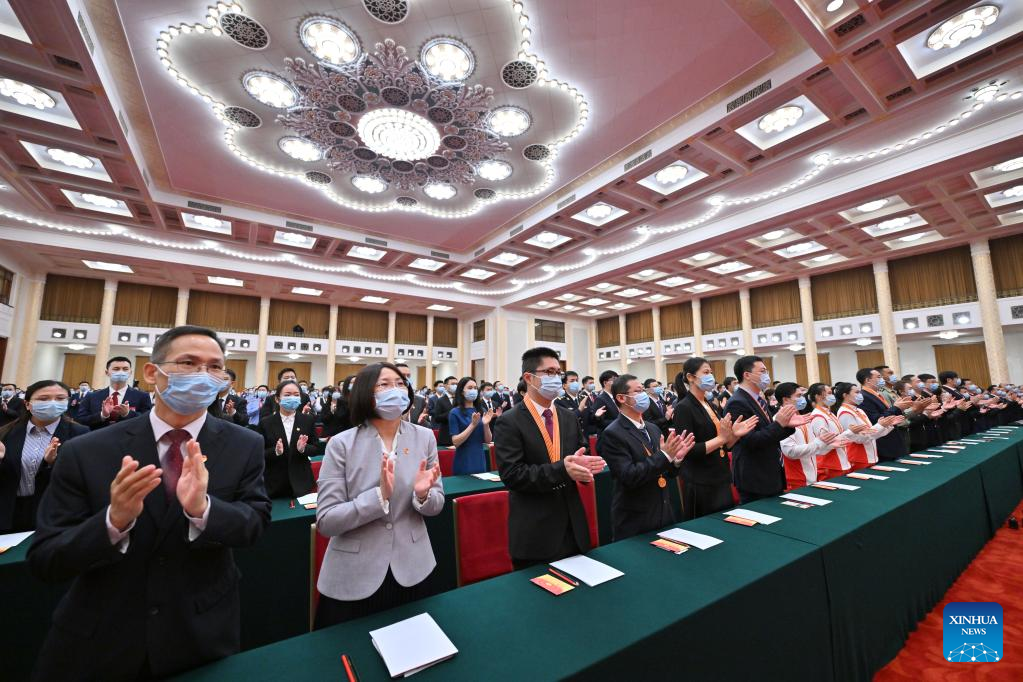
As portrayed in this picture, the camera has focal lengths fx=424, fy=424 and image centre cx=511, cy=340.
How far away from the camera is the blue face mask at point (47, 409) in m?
2.85

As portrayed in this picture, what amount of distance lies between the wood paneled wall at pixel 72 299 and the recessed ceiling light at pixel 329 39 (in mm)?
14529

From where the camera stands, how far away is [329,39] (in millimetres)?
6262

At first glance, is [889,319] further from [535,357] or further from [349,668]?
[349,668]

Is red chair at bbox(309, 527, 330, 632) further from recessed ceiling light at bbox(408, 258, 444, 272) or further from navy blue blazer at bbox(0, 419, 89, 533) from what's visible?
recessed ceiling light at bbox(408, 258, 444, 272)

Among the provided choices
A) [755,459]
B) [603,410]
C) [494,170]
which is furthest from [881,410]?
[494,170]

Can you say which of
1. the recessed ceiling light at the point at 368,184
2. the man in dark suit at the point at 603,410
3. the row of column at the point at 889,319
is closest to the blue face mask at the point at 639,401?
the man in dark suit at the point at 603,410

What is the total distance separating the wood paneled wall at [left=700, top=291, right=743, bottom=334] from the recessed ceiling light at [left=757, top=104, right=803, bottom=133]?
1103cm

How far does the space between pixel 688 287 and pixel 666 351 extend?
3827 mm

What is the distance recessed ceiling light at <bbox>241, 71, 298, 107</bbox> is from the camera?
6.89 metres

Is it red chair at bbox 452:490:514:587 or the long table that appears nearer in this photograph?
the long table

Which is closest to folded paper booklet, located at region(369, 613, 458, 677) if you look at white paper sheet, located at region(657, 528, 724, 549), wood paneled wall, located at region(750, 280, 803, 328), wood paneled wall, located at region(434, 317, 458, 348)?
white paper sheet, located at region(657, 528, 724, 549)

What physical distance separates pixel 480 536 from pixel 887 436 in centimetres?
491

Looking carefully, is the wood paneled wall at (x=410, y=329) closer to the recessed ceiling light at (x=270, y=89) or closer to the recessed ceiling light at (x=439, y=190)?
the recessed ceiling light at (x=439, y=190)

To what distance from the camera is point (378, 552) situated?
1.66 metres
